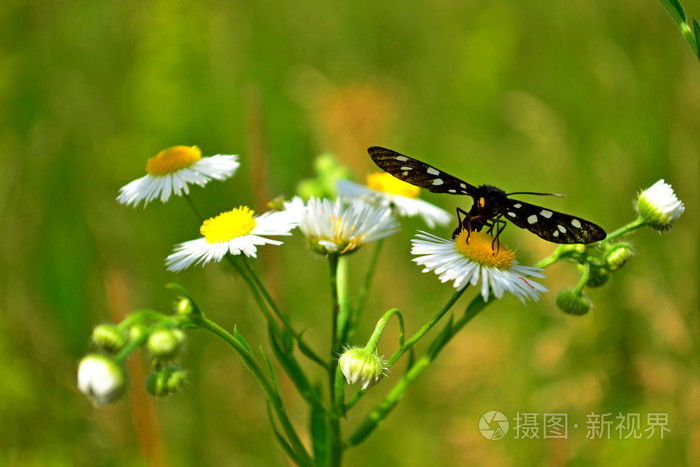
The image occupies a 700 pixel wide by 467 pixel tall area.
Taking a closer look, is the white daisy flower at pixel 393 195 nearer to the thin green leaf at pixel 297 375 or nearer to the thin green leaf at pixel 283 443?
the thin green leaf at pixel 297 375

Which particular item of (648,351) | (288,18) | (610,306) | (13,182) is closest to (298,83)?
(288,18)

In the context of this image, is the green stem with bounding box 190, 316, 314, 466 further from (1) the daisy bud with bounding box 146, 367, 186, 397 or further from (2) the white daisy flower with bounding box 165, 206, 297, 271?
(2) the white daisy flower with bounding box 165, 206, 297, 271

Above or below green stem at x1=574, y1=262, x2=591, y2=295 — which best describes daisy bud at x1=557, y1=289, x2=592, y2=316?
below

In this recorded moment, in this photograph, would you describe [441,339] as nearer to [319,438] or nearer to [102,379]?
[319,438]

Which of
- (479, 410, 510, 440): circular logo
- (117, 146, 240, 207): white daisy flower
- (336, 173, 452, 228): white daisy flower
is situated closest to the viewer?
(117, 146, 240, 207): white daisy flower

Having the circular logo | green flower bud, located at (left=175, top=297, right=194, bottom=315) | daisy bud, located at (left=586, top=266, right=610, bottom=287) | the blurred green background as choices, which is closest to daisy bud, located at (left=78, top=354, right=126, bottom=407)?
green flower bud, located at (left=175, top=297, right=194, bottom=315)

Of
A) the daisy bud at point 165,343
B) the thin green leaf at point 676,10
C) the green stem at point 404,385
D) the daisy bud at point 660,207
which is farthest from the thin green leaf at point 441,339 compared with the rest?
the thin green leaf at point 676,10

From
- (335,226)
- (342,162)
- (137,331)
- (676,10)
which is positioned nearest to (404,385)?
(335,226)
